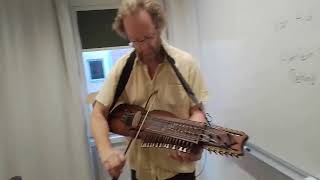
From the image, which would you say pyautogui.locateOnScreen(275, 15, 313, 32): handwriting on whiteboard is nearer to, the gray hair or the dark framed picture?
the gray hair

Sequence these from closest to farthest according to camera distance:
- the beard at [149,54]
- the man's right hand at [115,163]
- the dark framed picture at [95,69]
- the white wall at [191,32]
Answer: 1. the man's right hand at [115,163]
2. the beard at [149,54]
3. the white wall at [191,32]
4. the dark framed picture at [95,69]

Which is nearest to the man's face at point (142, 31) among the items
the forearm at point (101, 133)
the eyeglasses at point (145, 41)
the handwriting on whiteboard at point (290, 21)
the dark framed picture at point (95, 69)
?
the eyeglasses at point (145, 41)

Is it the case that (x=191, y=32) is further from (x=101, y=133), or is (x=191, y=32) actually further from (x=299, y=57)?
(x=101, y=133)

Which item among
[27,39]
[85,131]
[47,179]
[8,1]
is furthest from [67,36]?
[47,179]

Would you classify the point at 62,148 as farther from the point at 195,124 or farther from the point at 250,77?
the point at 195,124

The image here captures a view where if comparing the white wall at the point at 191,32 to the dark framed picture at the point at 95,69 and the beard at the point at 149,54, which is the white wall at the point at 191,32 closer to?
the dark framed picture at the point at 95,69

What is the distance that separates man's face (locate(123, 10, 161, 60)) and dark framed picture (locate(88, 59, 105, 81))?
152 centimetres

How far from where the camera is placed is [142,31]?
1.19 meters

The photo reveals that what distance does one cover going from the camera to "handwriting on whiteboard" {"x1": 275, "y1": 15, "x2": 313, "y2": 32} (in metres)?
1.17

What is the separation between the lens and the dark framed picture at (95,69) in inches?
108

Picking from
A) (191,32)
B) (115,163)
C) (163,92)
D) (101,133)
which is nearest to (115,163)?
(115,163)

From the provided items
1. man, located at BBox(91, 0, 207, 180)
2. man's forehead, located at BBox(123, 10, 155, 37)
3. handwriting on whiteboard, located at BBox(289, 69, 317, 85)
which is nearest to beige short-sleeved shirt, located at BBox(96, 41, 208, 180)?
man, located at BBox(91, 0, 207, 180)

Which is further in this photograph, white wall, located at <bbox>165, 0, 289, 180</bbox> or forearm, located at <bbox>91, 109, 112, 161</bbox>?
white wall, located at <bbox>165, 0, 289, 180</bbox>

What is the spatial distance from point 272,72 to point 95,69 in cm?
162
